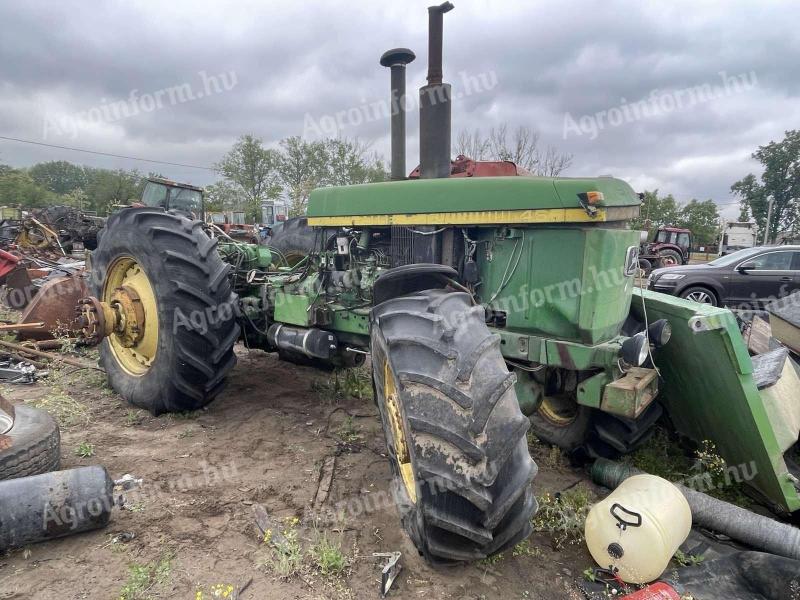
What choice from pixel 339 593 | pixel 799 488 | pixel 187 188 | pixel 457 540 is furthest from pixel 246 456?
pixel 187 188

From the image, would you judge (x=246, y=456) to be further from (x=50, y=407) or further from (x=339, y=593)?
(x=50, y=407)

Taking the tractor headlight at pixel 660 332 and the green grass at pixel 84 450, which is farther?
the green grass at pixel 84 450

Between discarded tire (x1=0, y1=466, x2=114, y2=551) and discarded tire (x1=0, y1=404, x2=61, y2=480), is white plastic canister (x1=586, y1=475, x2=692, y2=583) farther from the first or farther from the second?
discarded tire (x1=0, y1=404, x2=61, y2=480)

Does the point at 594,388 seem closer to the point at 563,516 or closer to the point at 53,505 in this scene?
the point at 563,516

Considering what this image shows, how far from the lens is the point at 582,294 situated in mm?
2662

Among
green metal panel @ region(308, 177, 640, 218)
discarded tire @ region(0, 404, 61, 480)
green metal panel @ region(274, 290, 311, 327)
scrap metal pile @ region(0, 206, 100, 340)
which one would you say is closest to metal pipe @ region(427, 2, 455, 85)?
green metal panel @ region(308, 177, 640, 218)

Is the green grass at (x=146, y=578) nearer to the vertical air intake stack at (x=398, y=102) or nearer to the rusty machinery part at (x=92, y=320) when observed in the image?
the rusty machinery part at (x=92, y=320)

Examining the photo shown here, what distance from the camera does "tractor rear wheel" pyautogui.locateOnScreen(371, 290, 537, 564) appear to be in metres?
1.84

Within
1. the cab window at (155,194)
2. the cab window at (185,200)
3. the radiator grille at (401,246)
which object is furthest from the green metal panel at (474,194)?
the cab window at (155,194)

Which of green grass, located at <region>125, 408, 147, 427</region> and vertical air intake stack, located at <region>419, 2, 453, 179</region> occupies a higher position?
vertical air intake stack, located at <region>419, 2, 453, 179</region>

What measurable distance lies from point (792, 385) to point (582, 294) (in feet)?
5.88

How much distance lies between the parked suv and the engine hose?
7499mm

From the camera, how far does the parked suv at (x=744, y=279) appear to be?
9391 mm

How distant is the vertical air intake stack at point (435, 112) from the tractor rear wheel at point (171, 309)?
1691mm
